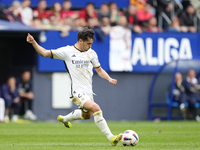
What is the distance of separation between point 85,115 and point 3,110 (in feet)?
26.8

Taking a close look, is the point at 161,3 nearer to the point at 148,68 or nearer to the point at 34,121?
the point at 148,68

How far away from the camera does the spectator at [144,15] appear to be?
1839cm

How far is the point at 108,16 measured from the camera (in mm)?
17891

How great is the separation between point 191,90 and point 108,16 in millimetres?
4513

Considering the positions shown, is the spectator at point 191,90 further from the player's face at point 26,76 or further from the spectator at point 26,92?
the player's face at point 26,76

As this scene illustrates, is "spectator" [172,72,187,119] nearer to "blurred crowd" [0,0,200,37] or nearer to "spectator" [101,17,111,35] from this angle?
"blurred crowd" [0,0,200,37]

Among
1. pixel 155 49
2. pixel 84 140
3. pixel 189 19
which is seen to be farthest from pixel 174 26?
pixel 84 140

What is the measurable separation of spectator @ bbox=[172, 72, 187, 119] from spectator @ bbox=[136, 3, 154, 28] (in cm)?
258

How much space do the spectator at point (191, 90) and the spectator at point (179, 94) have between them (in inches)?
9.0

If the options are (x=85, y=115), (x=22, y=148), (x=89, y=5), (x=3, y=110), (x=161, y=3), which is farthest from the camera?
(x=161, y=3)

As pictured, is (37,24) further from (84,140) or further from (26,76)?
(84,140)

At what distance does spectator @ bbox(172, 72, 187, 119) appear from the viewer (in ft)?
56.3

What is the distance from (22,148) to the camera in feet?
24.5

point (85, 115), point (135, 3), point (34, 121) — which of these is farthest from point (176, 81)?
point (85, 115)
